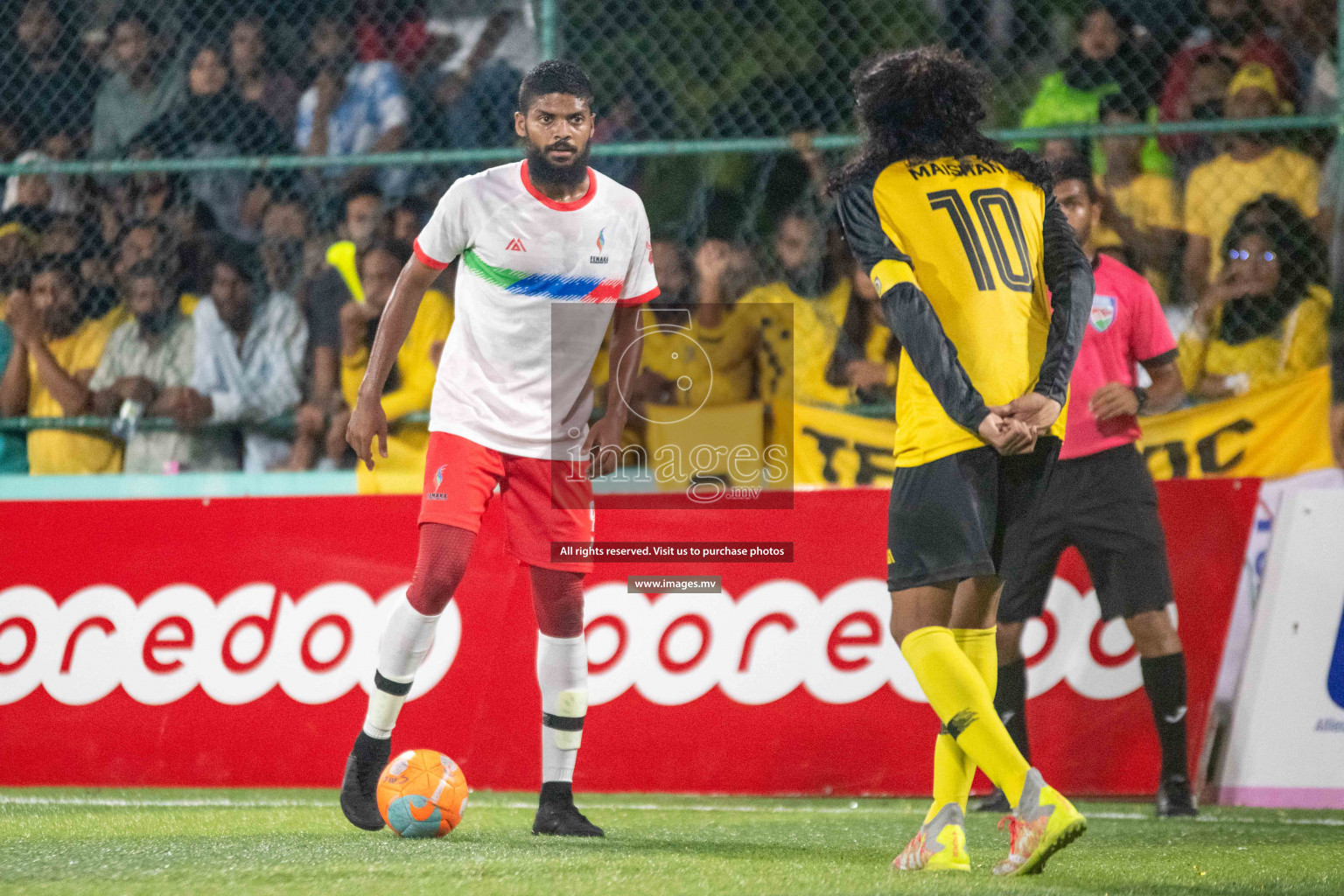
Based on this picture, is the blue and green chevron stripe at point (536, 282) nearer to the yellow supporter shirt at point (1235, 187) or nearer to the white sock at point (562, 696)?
the white sock at point (562, 696)

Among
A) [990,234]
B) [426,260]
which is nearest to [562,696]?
[426,260]

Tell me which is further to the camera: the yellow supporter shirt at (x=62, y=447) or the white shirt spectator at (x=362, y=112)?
the white shirt spectator at (x=362, y=112)

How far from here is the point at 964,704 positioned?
11.4 feet

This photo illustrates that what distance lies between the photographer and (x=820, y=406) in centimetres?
688

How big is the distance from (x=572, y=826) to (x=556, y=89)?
220 cm

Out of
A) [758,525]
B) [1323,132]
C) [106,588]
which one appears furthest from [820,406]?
[106,588]

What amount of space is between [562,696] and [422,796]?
597 millimetres

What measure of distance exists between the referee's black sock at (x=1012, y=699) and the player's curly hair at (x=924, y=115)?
225 centimetres

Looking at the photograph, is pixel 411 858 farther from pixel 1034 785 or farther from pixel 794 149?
pixel 794 149

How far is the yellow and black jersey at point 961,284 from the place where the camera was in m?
3.56

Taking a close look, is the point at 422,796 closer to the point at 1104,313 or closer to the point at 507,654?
the point at 507,654

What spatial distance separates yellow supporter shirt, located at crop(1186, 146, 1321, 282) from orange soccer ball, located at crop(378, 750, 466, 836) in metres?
4.63

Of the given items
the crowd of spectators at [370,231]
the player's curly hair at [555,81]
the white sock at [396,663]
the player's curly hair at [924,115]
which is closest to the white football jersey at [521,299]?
the player's curly hair at [555,81]

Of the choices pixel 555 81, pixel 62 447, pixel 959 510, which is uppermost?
pixel 555 81
